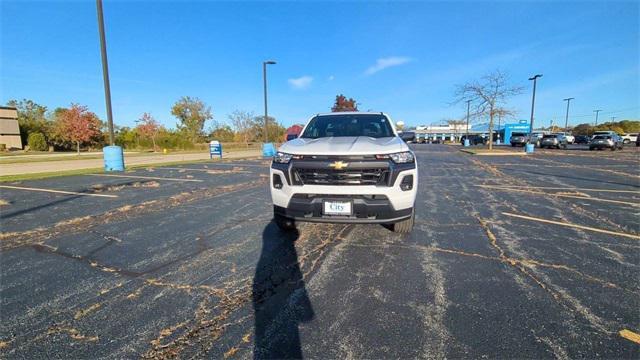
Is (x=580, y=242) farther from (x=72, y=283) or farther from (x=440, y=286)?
(x=72, y=283)

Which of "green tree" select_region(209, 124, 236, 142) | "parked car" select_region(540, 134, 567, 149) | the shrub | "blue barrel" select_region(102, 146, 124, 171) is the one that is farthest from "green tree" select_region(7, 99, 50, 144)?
"parked car" select_region(540, 134, 567, 149)

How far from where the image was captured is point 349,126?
5141 millimetres

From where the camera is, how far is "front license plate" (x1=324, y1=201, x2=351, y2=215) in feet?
11.4

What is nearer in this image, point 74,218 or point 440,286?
point 440,286

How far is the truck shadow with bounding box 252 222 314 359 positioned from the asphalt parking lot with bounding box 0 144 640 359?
0.01m

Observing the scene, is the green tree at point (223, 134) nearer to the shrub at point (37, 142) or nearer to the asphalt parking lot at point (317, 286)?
the shrub at point (37, 142)

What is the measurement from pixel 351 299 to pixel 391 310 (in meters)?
0.35

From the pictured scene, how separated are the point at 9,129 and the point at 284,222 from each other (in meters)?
47.6

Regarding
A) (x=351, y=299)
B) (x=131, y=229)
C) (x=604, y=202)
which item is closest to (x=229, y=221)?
(x=131, y=229)

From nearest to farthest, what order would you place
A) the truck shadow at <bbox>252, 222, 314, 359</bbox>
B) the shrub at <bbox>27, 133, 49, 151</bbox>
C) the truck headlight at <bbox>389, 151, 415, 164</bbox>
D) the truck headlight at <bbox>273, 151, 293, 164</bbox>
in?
the truck shadow at <bbox>252, 222, 314, 359</bbox>
the truck headlight at <bbox>389, 151, 415, 164</bbox>
the truck headlight at <bbox>273, 151, 293, 164</bbox>
the shrub at <bbox>27, 133, 49, 151</bbox>

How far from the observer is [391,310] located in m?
2.49

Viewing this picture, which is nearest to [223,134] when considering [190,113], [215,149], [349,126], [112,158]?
[190,113]

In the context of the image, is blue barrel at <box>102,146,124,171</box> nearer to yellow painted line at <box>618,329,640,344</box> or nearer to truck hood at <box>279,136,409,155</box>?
truck hood at <box>279,136,409,155</box>

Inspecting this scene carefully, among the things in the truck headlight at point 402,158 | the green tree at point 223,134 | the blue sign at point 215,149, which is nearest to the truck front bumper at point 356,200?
the truck headlight at point 402,158
